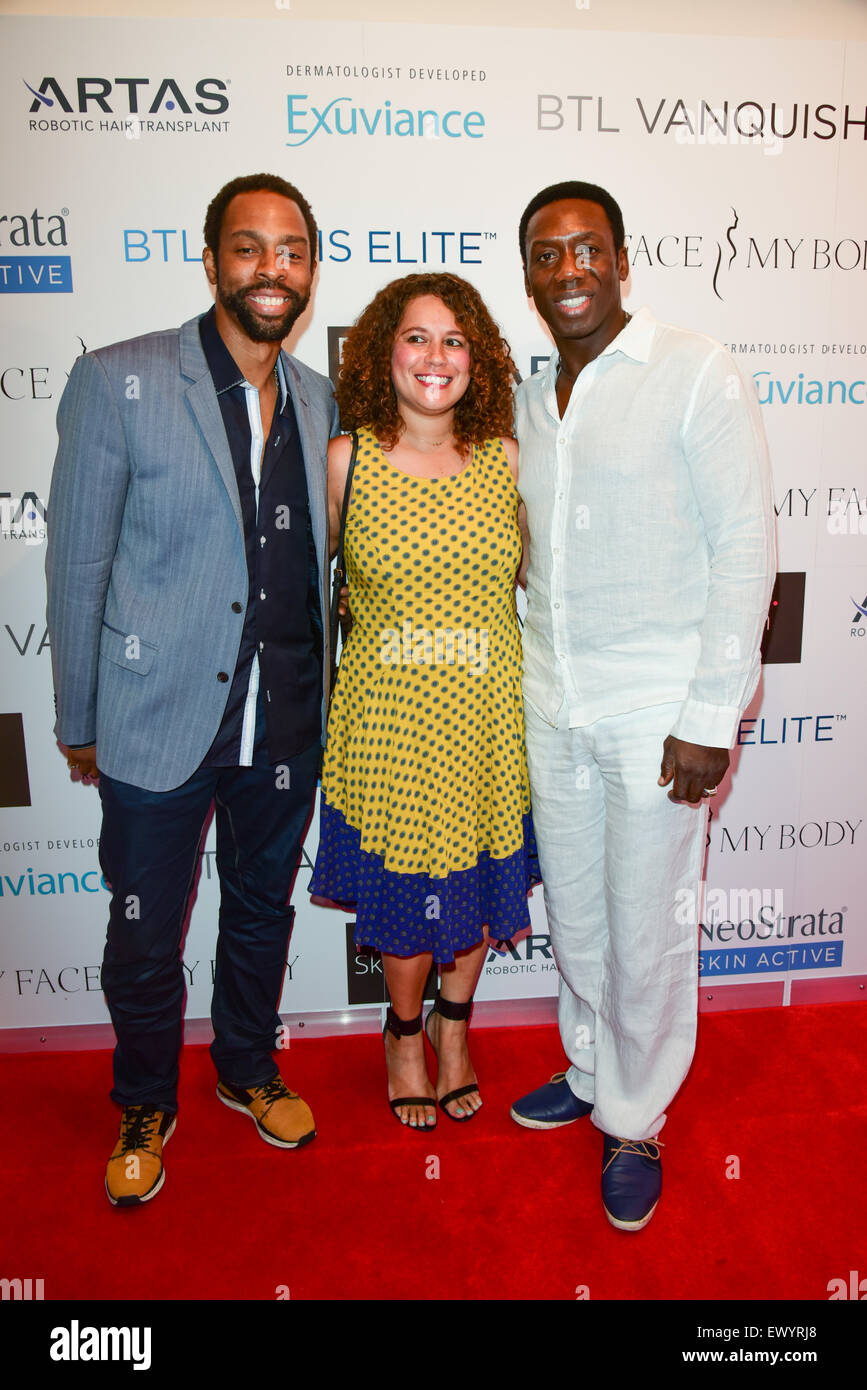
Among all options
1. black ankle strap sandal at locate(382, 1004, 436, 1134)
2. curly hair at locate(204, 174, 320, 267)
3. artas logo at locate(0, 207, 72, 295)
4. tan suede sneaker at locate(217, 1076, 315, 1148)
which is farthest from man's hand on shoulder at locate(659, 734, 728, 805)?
artas logo at locate(0, 207, 72, 295)

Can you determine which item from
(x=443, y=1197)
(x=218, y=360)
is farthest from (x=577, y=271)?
(x=443, y=1197)

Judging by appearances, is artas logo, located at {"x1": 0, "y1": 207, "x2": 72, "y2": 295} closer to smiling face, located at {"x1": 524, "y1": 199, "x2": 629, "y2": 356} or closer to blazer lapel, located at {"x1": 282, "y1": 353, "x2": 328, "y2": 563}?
blazer lapel, located at {"x1": 282, "y1": 353, "x2": 328, "y2": 563}

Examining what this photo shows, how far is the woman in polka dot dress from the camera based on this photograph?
2.03 m

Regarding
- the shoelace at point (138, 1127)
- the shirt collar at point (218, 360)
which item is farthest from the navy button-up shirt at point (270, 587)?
the shoelace at point (138, 1127)

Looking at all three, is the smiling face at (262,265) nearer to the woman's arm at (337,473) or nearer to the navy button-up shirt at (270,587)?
the navy button-up shirt at (270,587)

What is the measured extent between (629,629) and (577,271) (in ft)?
2.44

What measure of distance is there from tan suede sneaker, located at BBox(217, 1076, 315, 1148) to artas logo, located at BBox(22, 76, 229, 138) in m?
2.46

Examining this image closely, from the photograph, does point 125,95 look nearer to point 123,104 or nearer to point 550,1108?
point 123,104

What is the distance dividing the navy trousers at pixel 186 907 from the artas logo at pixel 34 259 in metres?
1.31

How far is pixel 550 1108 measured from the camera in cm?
239

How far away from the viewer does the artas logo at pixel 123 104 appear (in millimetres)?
2293

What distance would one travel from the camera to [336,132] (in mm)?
2361

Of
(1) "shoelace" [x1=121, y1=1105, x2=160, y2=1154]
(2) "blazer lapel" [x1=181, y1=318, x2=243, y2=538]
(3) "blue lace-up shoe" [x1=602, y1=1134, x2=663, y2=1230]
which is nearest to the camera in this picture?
(2) "blazer lapel" [x1=181, y1=318, x2=243, y2=538]

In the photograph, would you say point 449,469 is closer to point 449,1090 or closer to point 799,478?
point 799,478
